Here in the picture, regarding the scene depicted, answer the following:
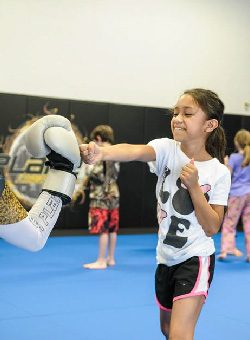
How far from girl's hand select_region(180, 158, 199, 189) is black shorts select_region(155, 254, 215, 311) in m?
0.35

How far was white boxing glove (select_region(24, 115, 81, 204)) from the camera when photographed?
222cm

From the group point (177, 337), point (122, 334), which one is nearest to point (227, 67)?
point (122, 334)

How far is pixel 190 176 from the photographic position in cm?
255

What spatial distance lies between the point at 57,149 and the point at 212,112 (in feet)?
2.85

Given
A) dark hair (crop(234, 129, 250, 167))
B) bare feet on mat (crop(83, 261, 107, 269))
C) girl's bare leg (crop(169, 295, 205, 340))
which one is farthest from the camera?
dark hair (crop(234, 129, 250, 167))

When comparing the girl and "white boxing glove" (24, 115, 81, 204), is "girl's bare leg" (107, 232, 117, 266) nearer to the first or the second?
the girl

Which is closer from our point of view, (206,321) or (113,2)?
(206,321)

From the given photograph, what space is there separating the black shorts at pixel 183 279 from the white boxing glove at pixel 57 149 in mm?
661

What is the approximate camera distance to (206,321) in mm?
4277

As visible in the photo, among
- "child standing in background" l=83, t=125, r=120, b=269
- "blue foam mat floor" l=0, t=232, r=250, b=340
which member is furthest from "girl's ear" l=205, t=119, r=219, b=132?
"child standing in background" l=83, t=125, r=120, b=269

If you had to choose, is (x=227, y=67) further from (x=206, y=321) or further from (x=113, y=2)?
(x=206, y=321)

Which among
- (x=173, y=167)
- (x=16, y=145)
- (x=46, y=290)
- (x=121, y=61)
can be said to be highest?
(x=121, y=61)

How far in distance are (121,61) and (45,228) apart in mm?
8192

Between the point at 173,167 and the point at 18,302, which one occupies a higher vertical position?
the point at 173,167
